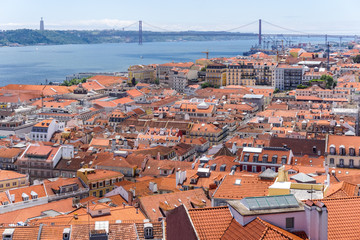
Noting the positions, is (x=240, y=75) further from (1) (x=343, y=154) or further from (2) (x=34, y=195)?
(2) (x=34, y=195)

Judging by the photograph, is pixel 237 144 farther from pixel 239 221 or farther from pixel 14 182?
pixel 239 221

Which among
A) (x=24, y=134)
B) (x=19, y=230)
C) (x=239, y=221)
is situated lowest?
(x=24, y=134)

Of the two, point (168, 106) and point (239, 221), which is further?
point (168, 106)

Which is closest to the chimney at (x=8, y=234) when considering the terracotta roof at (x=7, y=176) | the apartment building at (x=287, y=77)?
the terracotta roof at (x=7, y=176)

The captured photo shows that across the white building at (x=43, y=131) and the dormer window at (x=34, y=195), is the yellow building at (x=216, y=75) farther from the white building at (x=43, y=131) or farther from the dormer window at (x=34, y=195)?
the dormer window at (x=34, y=195)

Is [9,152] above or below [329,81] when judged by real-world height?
below

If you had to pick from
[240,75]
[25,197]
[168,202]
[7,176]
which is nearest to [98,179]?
[25,197]

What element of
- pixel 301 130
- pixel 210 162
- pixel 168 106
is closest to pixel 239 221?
pixel 210 162
